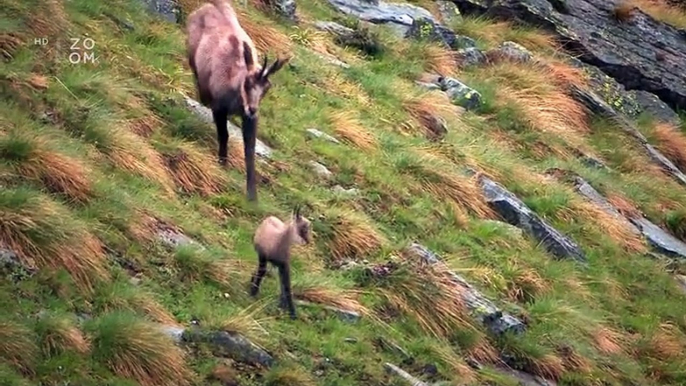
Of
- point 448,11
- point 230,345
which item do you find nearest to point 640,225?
point 448,11

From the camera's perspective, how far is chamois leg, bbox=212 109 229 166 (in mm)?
10500

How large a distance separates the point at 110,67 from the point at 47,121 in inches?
67.4

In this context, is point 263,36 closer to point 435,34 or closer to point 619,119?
point 435,34

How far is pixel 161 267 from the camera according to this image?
8828mm

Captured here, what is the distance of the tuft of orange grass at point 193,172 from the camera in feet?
34.0

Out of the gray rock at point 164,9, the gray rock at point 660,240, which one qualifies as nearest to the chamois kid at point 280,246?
the gray rock at point 164,9

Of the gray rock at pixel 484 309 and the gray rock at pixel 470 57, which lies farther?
the gray rock at pixel 470 57

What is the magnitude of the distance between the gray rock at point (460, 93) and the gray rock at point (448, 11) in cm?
284

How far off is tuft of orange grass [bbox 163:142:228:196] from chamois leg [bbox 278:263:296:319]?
5.64ft

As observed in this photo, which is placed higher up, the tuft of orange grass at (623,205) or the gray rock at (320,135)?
the gray rock at (320,135)

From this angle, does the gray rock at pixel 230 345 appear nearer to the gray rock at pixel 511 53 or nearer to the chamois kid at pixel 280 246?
the chamois kid at pixel 280 246

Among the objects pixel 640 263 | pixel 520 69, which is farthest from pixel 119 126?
pixel 520 69

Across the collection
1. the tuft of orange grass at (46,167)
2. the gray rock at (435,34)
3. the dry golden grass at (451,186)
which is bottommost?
the gray rock at (435,34)

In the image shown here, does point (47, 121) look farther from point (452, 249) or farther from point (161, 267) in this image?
point (452, 249)
